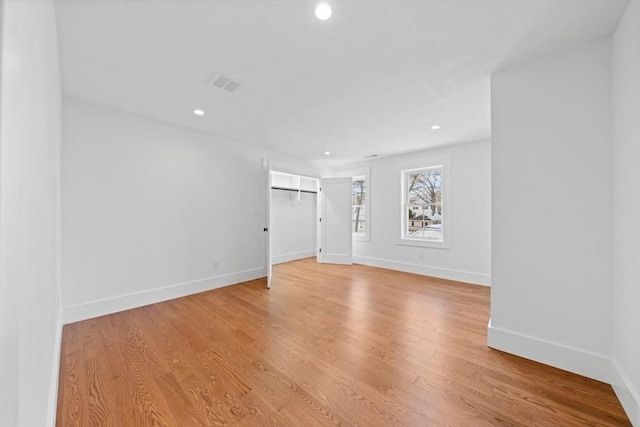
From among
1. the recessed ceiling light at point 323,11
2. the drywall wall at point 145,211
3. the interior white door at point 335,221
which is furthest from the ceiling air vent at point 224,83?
the interior white door at point 335,221

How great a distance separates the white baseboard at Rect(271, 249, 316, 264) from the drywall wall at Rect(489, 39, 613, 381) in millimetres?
4322

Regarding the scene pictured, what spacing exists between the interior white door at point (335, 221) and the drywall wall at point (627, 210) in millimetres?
4233

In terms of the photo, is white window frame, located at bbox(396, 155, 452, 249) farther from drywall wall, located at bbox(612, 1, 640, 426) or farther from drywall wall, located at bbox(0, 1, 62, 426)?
drywall wall, located at bbox(0, 1, 62, 426)

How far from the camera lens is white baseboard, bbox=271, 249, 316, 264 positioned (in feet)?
18.4

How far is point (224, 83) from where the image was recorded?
2334mm

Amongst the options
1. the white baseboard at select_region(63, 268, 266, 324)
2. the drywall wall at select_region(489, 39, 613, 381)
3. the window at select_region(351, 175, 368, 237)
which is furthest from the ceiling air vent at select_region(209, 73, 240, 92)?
the window at select_region(351, 175, 368, 237)

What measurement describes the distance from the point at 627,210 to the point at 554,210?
0.40 m

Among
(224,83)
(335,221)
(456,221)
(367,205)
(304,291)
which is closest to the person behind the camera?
(224,83)

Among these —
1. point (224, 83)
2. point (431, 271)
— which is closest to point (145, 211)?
point (224, 83)

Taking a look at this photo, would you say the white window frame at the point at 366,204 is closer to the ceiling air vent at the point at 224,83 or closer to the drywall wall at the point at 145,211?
the drywall wall at the point at 145,211

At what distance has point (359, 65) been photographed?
2.05 meters

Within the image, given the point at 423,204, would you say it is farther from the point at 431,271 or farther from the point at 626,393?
the point at 626,393

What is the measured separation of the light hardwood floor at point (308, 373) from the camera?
1.46 metres

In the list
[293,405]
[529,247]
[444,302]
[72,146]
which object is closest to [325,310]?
[293,405]
